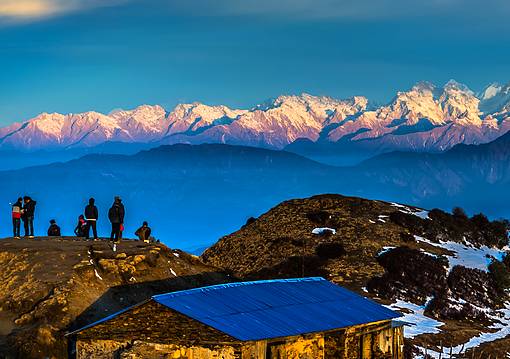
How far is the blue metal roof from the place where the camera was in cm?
3966

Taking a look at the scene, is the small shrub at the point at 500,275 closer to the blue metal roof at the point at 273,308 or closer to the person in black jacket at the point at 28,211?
the blue metal roof at the point at 273,308

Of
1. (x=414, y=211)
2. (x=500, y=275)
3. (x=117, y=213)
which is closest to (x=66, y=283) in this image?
(x=117, y=213)

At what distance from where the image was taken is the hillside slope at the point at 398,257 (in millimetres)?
87375

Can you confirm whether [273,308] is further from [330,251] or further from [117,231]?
[330,251]

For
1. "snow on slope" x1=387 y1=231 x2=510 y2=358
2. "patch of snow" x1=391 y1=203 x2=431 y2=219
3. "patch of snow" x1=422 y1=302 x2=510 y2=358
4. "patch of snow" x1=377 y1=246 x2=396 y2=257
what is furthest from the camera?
"patch of snow" x1=391 y1=203 x2=431 y2=219

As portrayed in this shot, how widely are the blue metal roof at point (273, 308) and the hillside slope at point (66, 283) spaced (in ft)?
41.4

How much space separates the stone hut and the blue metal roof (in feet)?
0.17

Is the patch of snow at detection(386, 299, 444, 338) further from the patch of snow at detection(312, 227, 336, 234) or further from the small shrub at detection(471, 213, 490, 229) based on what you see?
the small shrub at detection(471, 213, 490, 229)

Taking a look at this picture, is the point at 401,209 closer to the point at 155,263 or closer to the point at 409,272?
the point at 409,272

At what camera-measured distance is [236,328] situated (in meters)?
39.0

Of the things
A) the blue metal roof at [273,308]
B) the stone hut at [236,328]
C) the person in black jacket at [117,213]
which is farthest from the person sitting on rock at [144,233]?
the stone hut at [236,328]

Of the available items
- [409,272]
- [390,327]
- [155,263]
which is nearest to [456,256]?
[409,272]

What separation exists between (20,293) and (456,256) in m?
61.6

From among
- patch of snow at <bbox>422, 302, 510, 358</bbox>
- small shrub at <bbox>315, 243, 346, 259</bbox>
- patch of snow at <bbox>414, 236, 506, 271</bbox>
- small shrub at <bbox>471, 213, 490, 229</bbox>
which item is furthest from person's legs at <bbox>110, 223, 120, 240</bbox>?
small shrub at <bbox>471, 213, 490, 229</bbox>
